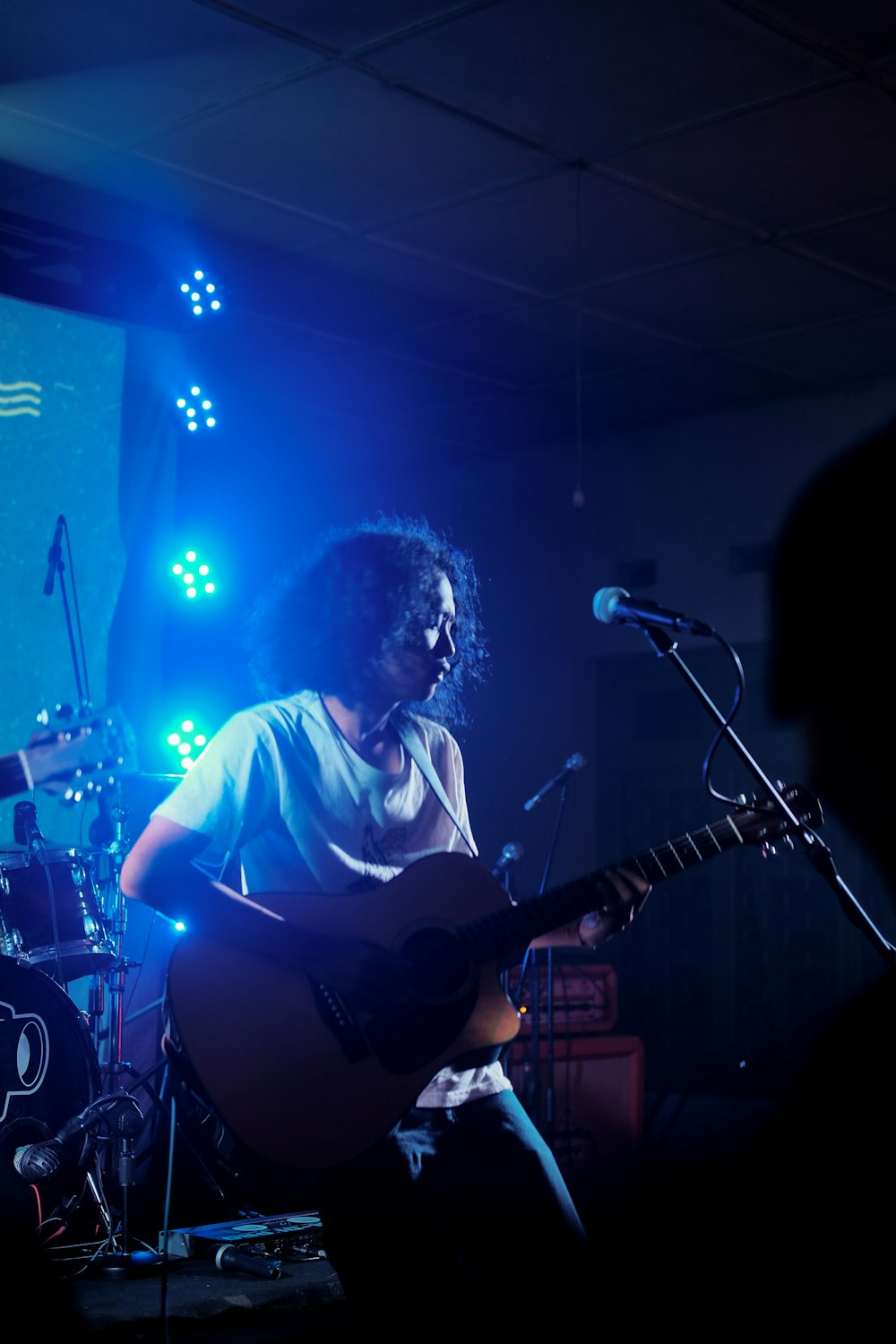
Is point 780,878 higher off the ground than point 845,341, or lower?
lower

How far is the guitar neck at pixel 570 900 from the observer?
2576 mm

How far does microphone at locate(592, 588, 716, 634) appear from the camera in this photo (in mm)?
2605

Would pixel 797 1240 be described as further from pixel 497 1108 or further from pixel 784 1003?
pixel 784 1003

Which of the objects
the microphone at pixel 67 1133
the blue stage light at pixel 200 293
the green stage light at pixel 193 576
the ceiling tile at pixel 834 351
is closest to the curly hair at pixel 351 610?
the microphone at pixel 67 1133

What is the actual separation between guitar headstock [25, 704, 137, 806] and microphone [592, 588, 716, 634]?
0.90 m

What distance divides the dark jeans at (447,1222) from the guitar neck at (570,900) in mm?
292

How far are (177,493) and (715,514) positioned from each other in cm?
301

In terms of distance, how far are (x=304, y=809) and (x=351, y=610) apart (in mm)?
447

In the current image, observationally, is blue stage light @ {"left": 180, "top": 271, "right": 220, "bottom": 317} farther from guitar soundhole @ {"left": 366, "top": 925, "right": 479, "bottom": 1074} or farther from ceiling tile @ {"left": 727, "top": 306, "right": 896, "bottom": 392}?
guitar soundhole @ {"left": 366, "top": 925, "right": 479, "bottom": 1074}

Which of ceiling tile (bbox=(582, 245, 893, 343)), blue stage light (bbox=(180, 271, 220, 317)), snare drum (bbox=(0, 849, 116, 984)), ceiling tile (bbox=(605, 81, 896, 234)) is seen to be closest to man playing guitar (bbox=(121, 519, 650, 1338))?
snare drum (bbox=(0, 849, 116, 984))

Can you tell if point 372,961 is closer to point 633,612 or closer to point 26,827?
point 633,612

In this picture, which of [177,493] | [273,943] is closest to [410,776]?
[273,943]

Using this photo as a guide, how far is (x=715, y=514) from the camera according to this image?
7.19 m

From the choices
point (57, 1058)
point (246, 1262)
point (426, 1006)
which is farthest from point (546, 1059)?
point (426, 1006)
